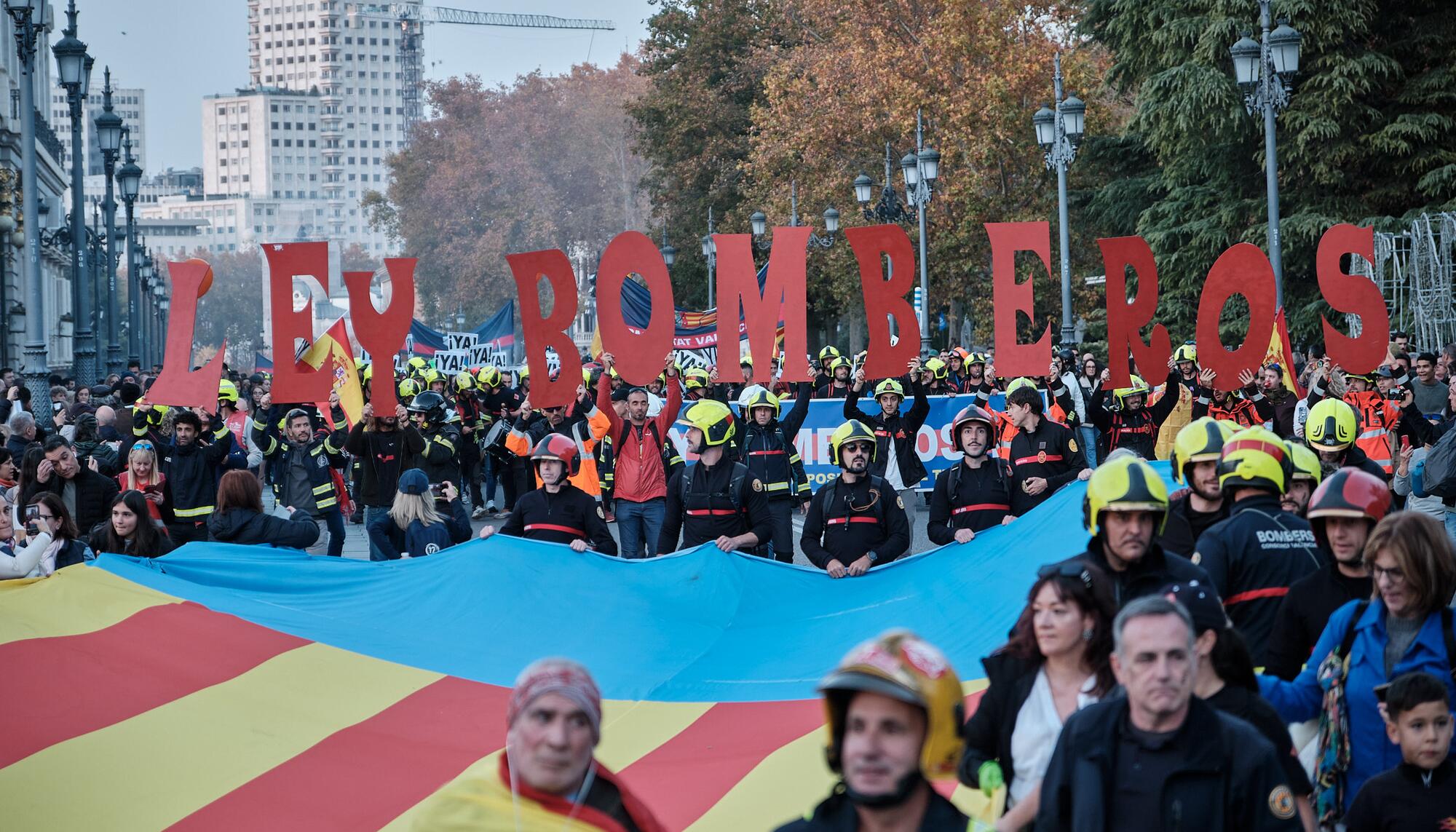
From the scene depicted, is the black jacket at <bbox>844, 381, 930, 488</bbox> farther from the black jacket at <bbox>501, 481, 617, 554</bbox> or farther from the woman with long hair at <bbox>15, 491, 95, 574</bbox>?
the woman with long hair at <bbox>15, 491, 95, 574</bbox>

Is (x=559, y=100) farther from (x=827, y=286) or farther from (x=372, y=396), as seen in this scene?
(x=372, y=396)

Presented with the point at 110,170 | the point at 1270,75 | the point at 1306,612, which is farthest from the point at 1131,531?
the point at 110,170

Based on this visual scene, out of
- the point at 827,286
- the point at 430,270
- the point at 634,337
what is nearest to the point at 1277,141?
the point at 827,286

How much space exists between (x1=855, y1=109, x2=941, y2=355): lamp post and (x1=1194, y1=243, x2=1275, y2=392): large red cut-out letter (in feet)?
49.0

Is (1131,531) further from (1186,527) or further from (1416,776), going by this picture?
(1186,527)

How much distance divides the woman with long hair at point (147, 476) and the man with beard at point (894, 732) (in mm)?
9137

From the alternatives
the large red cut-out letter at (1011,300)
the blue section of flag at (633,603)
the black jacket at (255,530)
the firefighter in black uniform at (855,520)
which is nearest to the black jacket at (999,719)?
the blue section of flag at (633,603)

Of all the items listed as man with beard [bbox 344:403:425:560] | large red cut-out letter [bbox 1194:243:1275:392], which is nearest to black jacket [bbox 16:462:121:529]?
man with beard [bbox 344:403:425:560]

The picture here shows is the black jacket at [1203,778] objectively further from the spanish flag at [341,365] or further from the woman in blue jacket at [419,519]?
the spanish flag at [341,365]

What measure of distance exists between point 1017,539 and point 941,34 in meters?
30.6

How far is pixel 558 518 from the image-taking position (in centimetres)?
1052

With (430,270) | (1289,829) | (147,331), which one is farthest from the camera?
(430,270)

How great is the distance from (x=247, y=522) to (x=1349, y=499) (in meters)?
7.10

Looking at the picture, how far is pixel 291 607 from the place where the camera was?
30.1ft
